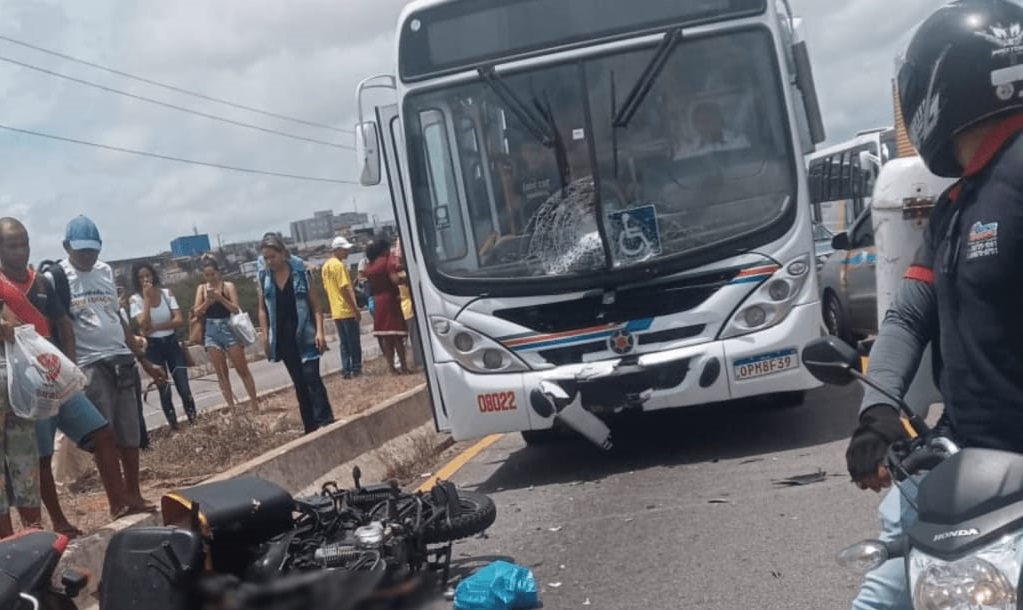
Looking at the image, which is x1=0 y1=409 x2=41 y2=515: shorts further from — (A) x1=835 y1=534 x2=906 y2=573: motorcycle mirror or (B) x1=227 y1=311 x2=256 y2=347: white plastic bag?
(B) x1=227 y1=311 x2=256 y2=347: white plastic bag

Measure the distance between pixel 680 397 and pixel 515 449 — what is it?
266cm

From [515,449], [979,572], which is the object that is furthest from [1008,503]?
[515,449]

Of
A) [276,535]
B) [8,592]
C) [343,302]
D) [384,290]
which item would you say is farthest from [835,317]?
[8,592]

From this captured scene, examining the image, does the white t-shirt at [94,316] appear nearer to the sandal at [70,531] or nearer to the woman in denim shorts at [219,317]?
the sandal at [70,531]

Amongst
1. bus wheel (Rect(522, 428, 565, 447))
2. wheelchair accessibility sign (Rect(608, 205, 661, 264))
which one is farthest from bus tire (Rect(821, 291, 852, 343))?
wheelchair accessibility sign (Rect(608, 205, 661, 264))

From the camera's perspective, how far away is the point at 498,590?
18.9 feet

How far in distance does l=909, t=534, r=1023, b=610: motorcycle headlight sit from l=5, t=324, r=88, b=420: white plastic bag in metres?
5.06

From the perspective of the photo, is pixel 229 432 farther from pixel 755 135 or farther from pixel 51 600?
pixel 51 600

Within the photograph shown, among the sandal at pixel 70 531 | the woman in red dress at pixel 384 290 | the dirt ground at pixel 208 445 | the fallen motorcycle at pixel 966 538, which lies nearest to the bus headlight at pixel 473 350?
the dirt ground at pixel 208 445

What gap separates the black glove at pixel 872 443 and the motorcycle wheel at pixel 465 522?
3103 mm

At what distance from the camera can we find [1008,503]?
96.0 inches

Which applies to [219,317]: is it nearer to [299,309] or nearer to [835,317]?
[299,309]

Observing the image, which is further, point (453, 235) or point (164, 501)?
point (453, 235)

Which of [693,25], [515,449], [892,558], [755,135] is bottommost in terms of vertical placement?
[515,449]
